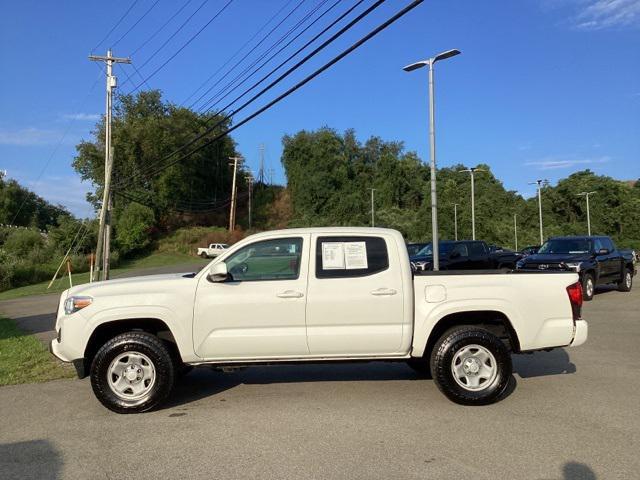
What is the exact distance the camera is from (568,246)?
57.3 ft

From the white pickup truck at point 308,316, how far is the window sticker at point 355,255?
0.01 meters

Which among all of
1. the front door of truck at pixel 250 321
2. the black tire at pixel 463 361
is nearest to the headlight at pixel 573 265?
the black tire at pixel 463 361

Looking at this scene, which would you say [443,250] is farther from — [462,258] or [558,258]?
[558,258]

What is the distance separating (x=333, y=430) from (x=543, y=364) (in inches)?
162

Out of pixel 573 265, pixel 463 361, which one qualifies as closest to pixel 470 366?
pixel 463 361

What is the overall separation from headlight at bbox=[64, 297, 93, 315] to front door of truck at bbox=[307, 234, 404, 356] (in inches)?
93.6

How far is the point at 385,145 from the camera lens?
3974 inches

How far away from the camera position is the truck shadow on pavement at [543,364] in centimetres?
754

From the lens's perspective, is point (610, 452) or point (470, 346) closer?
point (610, 452)

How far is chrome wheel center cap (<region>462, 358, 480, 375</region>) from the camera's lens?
6055 millimetres

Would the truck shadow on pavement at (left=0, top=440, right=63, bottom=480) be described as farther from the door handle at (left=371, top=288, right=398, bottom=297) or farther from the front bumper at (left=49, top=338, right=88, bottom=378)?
the door handle at (left=371, top=288, right=398, bottom=297)

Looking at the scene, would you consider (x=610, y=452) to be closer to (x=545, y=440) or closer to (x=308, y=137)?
(x=545, y=440)

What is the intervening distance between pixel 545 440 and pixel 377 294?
2.09m

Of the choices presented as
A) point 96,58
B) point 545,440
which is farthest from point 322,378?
point 96,58
